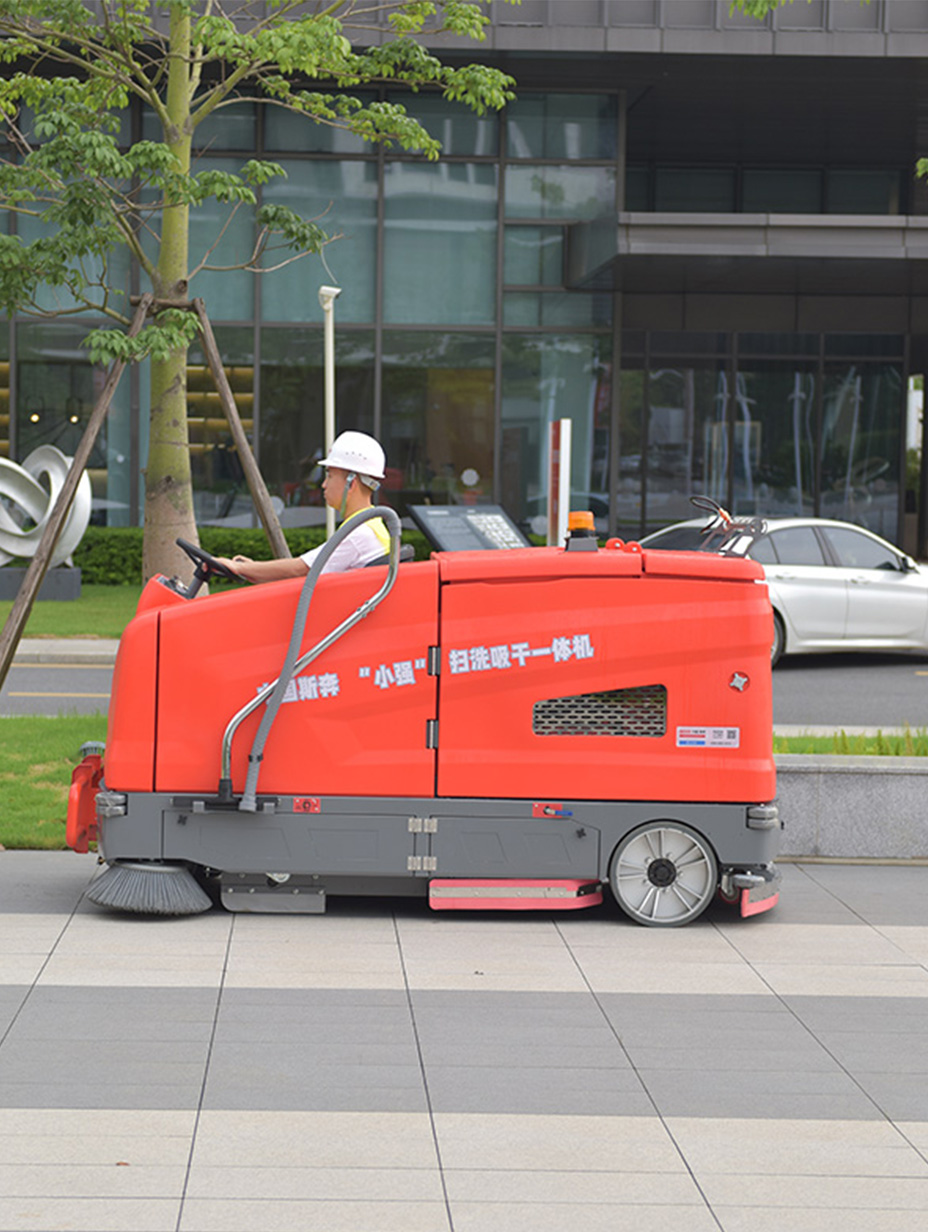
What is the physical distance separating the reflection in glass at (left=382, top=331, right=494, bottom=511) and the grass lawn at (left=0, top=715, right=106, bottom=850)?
15456 mm

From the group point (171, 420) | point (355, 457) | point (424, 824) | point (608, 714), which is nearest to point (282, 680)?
point (424, 824)

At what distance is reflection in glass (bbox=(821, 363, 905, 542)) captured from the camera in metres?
30.0

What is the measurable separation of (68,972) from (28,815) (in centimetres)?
248

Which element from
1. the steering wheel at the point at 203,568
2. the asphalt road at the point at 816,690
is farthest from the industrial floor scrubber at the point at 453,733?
the asphalt road at the point at 816,690

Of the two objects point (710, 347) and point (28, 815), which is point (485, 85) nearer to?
point (28, 815)

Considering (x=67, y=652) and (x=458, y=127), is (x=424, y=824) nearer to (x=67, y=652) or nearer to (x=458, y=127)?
(x=67, y=652)

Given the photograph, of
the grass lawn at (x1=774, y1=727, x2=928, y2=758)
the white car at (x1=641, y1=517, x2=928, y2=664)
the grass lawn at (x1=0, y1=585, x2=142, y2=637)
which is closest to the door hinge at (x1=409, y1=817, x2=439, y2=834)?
the grass lawn at (x1=774, y1=727, x2=928, y2=758)

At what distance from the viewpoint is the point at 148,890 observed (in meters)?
6.35

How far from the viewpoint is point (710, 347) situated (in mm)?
29891

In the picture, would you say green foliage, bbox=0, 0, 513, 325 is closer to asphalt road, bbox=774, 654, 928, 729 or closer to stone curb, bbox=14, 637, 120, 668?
stone curb, bbox=14, 637, 120, 668

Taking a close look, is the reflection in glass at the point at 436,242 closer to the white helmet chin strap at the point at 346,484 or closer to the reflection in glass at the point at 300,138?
the reflection in glass at the point at 300,138

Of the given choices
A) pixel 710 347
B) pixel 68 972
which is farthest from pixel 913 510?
pixel 68 972

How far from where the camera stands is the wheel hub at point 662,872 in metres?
6.50

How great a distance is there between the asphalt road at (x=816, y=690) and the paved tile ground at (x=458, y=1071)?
220 inches
